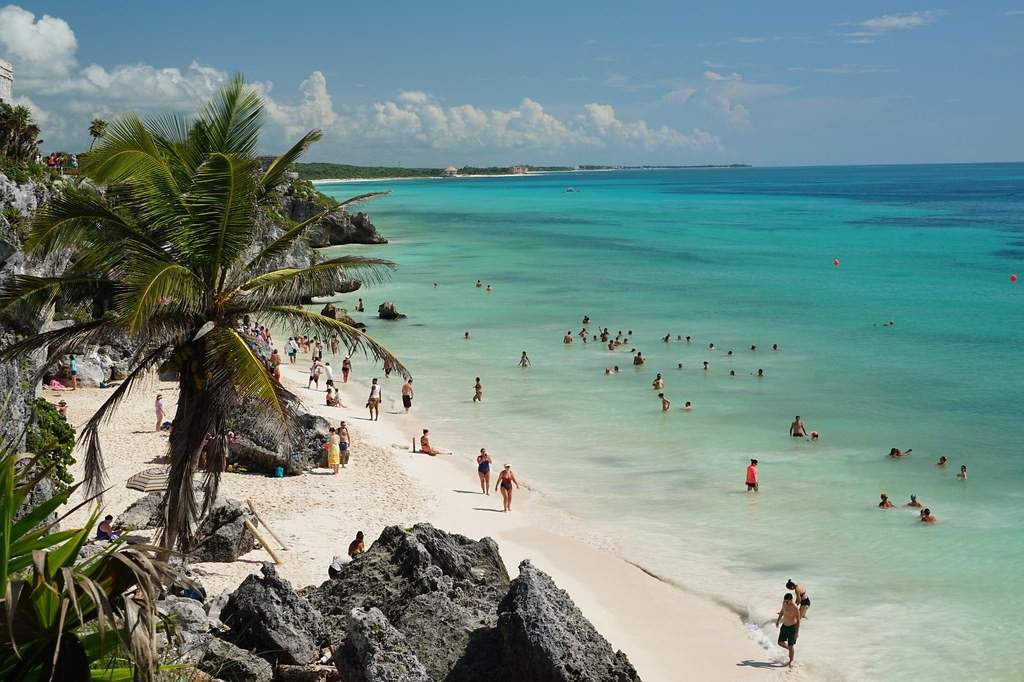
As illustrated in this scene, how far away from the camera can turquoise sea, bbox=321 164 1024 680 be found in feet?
53.7

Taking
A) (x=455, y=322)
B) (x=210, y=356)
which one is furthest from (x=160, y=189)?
(x=455, y=322)

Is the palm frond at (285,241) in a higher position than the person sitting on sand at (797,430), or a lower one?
higher

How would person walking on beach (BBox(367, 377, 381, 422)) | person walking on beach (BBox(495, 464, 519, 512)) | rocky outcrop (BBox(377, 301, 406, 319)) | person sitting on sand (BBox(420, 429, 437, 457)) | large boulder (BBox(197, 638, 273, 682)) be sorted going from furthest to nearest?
rocky outcrop (BBox(377, 301, 406, 319))
person walking on beach (BBox(367, 377, 381, 422))
person sitting on sand (BBox(420, 429, 437, 457))
person walking on beach (BBox(495, 464, 519, 512))
large boulder (BBox(197, 638, 273, 682))

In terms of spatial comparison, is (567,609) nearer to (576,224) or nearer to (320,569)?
(320,569)

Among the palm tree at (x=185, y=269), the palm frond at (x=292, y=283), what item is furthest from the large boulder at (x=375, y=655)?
the palm frond at (x=292, y=283)

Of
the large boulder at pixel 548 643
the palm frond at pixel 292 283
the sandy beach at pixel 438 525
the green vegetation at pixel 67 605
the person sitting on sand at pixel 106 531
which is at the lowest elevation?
the sandy beach at pixel 438 525

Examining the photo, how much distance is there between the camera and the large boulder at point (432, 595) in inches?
406

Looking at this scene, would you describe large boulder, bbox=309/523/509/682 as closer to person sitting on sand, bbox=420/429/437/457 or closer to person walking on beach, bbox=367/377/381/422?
person sitting on sand, bbox=420/429/437/457

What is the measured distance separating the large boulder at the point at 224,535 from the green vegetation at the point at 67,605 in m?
11.4

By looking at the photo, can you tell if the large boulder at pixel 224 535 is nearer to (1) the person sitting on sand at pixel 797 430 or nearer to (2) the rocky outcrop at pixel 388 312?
(1) the person sitting on sand at pixel 797 430

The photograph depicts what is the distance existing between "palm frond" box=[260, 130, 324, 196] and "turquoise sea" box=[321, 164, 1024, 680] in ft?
32.6

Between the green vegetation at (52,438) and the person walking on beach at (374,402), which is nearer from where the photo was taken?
the green vegetation at (52,438)

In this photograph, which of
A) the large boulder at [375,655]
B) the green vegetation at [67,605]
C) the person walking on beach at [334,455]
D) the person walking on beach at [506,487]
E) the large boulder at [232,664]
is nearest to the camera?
the green vegetation at [67,605]

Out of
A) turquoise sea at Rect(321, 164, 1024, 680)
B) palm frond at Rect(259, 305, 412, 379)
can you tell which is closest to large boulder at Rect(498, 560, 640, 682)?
palm frond at Rect(259, 305, 412, 379)
